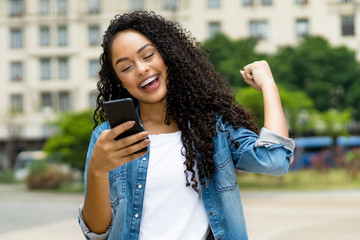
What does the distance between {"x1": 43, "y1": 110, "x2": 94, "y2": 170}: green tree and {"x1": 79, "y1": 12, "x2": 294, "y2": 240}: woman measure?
1858 cm

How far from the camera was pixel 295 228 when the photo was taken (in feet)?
31.4

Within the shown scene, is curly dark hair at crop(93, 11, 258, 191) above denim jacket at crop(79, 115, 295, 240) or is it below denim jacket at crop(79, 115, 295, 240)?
above

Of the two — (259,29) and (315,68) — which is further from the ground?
(259,29)

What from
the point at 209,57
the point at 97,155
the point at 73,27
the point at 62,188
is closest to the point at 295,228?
the point at 209,57

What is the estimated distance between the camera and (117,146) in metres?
1.51

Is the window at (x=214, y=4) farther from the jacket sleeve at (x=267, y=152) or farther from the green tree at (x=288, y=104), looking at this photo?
the jacket sleeve at (x=267, y=152)

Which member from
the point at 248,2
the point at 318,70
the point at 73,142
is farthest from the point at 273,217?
the point at 248,2

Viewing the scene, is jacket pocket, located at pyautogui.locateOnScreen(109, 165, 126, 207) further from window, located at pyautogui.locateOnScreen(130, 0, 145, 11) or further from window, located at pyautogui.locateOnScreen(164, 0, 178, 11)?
window, located at pyautogui.locateOnScreen(130, 0, 145, 11)

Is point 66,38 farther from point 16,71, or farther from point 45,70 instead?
point 16,71

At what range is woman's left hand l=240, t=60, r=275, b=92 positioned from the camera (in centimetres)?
185

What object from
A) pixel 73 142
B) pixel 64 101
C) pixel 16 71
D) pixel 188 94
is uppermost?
pixel 188 94

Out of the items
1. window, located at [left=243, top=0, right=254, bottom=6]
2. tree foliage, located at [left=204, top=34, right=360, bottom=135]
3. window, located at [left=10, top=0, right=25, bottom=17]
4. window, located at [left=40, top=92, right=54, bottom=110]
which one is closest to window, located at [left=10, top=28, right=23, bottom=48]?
window, located at [left=10, top=0, right=25, bottom=17]

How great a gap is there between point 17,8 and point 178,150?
4156 cm

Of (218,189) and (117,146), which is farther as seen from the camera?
(218,189)
